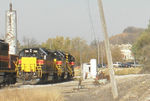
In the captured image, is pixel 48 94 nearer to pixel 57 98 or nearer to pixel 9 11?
pixel 57 98

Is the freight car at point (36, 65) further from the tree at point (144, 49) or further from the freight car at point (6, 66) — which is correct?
the tree at point (144, 49)

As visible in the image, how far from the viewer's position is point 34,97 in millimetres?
10656

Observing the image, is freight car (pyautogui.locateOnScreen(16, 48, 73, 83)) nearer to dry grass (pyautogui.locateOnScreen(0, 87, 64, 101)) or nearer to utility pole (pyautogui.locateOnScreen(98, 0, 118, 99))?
dry grass (pyautogui.locateOnScreen(0, 87, 64, 101))

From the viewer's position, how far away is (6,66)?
21.6 meters

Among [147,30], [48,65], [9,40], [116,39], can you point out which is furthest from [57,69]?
[116,39]

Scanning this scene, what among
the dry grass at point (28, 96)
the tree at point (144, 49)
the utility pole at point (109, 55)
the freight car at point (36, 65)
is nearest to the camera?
the dry grass at point (28, 96)

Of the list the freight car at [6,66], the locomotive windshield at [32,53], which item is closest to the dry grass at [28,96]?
the freight car at [6,66]

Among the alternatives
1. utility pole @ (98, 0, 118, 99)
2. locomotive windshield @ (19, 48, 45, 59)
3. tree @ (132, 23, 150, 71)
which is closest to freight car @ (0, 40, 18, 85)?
locomotive windshield @ (19, 48, 45, 59)

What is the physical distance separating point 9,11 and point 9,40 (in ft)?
7.61

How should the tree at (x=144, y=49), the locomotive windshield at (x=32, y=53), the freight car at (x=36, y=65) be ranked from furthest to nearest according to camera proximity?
the tree at (x=144, y=49) → the locomotive windshield at (x=32, y=53) → the freight car at (x=36, y=65)

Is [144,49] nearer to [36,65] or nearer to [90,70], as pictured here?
[90,70]

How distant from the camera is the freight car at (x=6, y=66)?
20634mm

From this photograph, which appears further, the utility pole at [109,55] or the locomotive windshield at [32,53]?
the locomotive windshield at [32,53]

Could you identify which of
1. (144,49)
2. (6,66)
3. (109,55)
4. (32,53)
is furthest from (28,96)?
(144,49)
